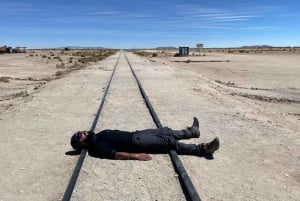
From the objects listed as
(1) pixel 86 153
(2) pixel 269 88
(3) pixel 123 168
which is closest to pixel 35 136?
(1) pixel 86 153

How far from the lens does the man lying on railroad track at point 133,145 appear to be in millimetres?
7551

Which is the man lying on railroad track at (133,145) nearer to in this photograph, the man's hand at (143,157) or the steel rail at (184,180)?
the man's hand at (143,157)

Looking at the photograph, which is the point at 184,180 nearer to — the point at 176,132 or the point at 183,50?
the point at 176,132

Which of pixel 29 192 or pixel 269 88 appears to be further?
pixel 269 88

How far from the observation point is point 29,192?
20.9ft

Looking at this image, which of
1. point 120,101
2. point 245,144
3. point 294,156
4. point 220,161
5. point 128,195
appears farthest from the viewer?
point 120,101

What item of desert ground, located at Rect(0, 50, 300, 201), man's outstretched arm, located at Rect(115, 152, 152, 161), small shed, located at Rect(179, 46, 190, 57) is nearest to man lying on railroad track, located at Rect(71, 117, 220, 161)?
man's outstretched arm, located at Rect(115, 152, 152, 161)

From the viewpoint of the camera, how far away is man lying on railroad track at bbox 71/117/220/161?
7.55 meters

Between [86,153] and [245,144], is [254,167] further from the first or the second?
[86,153]

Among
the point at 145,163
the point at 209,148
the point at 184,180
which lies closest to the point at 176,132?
the point at 209,148

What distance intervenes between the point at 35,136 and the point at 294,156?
5.23 metres

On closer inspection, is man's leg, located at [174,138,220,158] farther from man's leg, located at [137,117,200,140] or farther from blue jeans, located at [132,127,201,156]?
man's leg, located at [137,117,200,140]

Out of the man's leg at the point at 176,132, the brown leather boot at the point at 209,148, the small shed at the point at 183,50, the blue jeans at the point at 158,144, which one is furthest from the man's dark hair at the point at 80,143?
the small shed at the point at 183,50

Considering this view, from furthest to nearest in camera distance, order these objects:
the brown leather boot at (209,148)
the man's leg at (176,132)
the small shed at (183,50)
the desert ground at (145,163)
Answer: the small shed at (183,50), the man's leg at (176,132), the brown leather boot at (209,148), the desert ground at (145,163)
